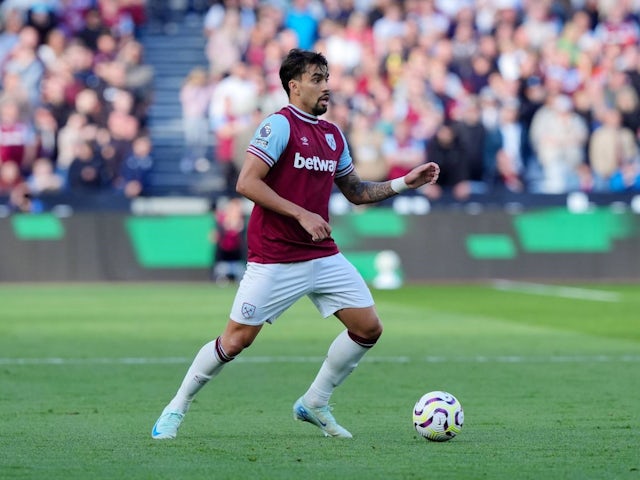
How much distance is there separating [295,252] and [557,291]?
14.3 m

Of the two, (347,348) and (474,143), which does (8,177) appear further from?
(347,348)

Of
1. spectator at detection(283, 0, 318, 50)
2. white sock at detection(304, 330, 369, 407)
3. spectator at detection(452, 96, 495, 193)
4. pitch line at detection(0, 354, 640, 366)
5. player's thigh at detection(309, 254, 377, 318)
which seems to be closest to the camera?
player's thigh at detection(309, 254, 377, 318)

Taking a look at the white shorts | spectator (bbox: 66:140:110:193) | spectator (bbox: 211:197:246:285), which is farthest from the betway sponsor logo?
spectator (bbox: 66:140:110:193)

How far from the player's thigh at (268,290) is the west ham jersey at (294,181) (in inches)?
2.3

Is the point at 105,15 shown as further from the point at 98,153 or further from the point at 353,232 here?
the point at 353,232

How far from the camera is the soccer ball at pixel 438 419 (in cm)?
801

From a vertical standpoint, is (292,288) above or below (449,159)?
above

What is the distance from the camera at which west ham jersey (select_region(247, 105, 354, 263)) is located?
8.10 meters

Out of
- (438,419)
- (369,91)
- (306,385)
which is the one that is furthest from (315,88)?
(369,91)

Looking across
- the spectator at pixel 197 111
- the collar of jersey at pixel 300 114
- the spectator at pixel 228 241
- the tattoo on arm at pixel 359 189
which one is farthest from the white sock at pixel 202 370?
the spectator at pixel 197 111

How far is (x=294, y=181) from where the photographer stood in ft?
26.8

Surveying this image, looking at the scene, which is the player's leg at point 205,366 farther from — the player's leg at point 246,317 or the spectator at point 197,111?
the spectator at point 197,111

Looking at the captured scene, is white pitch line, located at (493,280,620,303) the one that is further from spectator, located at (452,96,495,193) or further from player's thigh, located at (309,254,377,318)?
player's thigh, located at (309,254,377,318)

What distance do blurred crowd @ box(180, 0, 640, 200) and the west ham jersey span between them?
1517 cm
